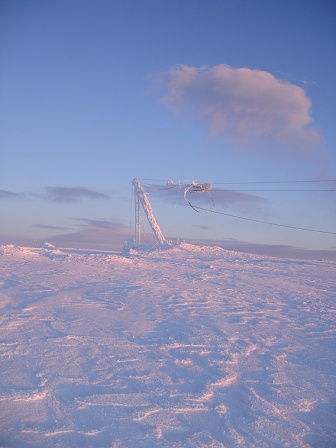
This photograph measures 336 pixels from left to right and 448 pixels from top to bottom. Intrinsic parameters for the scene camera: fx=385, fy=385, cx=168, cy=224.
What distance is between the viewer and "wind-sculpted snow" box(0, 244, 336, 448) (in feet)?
16.0

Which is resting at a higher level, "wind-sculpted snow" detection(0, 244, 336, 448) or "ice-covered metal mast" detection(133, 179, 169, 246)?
"ice-covered metal mast" detection(133, 179, 169, 246)

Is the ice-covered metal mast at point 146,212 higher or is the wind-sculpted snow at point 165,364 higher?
the ice-covered metal mast at point 146,212

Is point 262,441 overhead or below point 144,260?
below

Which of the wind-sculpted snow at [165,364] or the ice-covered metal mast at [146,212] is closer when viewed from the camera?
the wind-sculpted snow at [165,364]

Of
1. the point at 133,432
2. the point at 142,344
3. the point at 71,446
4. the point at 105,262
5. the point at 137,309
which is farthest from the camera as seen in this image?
the point at 105,262

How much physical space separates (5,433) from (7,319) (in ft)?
16.0

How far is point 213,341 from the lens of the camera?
26.3 ft

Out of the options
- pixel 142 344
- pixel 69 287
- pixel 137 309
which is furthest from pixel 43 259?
pixel 142 344

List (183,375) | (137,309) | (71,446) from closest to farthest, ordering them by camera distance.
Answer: (71,446) < (183,375) < (137,309)

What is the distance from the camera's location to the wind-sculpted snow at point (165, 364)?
4871 millimetres

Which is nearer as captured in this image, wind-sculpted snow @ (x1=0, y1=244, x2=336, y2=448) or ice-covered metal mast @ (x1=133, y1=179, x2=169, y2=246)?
wind-sculpted snow @ (x1=0, y1=244, x2=336, y2=448)

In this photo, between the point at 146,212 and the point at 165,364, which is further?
the point at 146,212

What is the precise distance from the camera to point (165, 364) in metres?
6.78

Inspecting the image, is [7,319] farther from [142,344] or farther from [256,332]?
[256,332]
